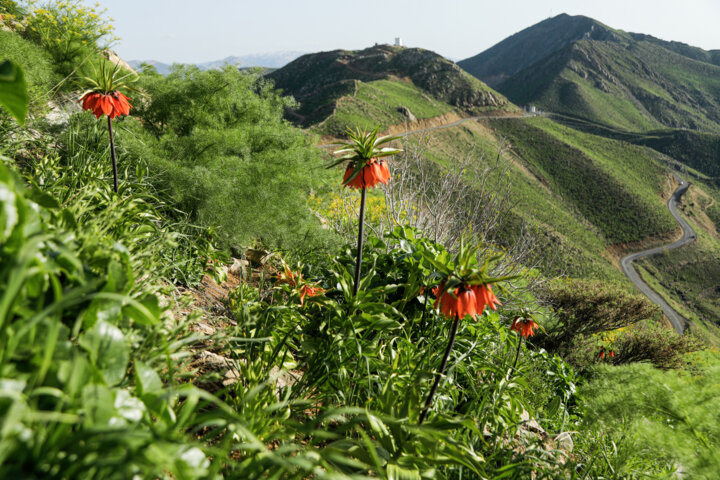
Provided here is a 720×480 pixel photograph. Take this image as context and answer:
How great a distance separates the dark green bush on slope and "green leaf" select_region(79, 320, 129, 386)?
3134 mm

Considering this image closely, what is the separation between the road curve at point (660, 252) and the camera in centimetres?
3862

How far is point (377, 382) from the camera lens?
237cm

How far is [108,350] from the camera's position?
1.04 meters

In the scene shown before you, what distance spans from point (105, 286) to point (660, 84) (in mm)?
143304

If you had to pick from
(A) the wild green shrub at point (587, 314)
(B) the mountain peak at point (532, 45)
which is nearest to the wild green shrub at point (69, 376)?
(A) the wild green shrub at point (587, 314)

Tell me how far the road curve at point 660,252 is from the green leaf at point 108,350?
45100 millimetres

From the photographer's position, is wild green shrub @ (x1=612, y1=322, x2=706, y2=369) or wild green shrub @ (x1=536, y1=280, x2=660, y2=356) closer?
wild green shrub @ (x1=612, y1=322, x2=706, y2=369)

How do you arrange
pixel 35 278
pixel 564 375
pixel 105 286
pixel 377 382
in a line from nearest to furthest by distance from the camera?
pixel 35 278 → pixel 105 286 → pixel 377 382 → pixel 564 375

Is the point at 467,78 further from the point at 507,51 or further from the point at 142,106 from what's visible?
the point at 507,51

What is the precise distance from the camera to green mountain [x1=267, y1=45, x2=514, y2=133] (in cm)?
4872

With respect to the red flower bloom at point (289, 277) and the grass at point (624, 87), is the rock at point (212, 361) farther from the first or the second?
the grass at point (624, 87)

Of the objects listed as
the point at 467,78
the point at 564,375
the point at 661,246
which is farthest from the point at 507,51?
the point at 564,375

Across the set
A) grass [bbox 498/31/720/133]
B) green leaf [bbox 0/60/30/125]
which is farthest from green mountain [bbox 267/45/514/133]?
green leaf [bbox 0/60/30/125]

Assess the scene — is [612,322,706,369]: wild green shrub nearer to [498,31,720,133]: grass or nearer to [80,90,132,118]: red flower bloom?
[80,90,132,118]: red flower bloom
